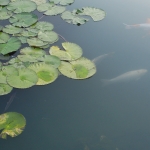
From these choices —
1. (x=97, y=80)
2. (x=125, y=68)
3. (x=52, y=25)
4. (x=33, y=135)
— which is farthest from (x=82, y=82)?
(x=52, y=25)

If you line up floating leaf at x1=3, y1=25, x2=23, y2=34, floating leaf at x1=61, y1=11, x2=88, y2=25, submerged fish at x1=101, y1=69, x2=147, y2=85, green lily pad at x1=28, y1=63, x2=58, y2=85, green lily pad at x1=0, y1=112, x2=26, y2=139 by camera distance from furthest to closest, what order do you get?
1. floating leaf at x1=61, y1=11, x2=88, y2=25
2. floating leaf at x1=3, y1=25, x2=23, y2=34
3. submerged fish at x1=101, y1=69, x2=147, y2=85
4. green lily pad at x1=28, y1=63, x2=58, y2=85
5. green lily pad at x1=0, y1=112, x2=26, y2=139

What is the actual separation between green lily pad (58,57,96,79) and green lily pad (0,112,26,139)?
595 millimetres

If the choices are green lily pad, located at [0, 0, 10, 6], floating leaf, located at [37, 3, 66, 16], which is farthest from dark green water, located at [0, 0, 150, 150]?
green lily pad, located at [0, 0, 10, 6]

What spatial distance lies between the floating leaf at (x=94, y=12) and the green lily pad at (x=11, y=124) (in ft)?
5.39

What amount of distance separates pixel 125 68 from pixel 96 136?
855 millimetres

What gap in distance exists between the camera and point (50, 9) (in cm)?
304

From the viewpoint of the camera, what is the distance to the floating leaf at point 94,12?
302 cm

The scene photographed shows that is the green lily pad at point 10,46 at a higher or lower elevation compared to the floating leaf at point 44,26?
lower

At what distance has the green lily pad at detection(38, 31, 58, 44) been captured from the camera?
8.43ft

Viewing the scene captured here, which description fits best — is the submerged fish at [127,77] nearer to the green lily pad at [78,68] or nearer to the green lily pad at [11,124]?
the green lily pad at [78,68]

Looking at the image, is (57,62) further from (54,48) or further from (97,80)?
(97,80)

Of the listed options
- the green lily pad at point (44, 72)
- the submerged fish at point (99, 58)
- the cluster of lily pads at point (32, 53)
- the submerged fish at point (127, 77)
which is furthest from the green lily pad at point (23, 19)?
the submerged fish at point (127, 77)

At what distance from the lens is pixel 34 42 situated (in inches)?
98.7

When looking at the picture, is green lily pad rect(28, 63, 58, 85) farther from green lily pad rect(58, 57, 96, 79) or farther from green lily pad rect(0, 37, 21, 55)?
green lily pad rect(0, 37, 21, 55)
